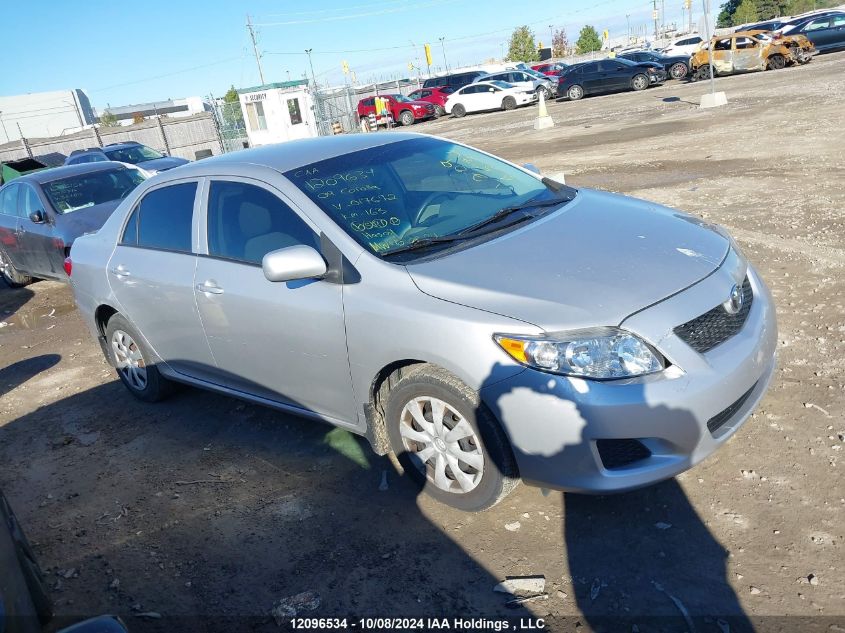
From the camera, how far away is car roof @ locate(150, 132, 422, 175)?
166 inches

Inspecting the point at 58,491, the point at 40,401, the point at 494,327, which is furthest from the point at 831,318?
the point at 40,401

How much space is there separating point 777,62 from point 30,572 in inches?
1181

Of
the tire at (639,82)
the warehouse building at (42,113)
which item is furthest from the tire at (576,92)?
the warehouse building at (42,113)

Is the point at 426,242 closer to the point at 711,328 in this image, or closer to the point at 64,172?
the point at 711,328

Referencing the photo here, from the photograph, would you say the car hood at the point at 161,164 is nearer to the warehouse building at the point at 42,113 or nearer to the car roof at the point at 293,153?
the car roof at the point at 293,153

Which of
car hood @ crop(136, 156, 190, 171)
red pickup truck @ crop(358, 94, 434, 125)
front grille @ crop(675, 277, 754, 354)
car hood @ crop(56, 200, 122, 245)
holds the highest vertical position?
car hood @ crop(56, 200, 122, 245)

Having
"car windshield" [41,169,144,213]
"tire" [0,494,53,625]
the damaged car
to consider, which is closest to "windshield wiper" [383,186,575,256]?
"tire" [0,494,53,625]

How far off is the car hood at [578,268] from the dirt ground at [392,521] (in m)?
1.03

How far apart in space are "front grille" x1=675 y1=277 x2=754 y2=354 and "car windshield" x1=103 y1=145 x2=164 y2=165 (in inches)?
724

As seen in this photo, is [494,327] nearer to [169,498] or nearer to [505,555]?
[505,555]

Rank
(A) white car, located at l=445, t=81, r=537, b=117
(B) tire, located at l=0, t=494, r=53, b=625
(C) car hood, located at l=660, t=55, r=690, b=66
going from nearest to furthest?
(B) tire, located at l=0, t=494, r=53, b=625, (C) car hood, located at l=660, t=55, r=690, b=66, (A) white car, located at l=445, t=81, r=537, b=117

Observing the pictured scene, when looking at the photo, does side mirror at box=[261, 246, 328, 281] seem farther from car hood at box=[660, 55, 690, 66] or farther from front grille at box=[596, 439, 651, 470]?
car hood at box=[660, 55, 690, 66]

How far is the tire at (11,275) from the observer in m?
10.3

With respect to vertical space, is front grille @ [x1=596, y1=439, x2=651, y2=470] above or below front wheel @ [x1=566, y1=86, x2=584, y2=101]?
above
